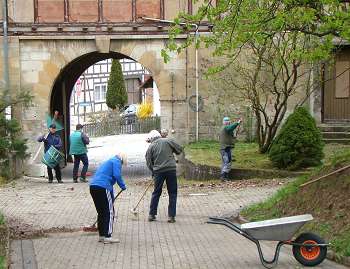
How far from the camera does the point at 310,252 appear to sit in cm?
779

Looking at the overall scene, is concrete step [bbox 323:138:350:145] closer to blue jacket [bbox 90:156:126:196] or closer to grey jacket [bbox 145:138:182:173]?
grey jacket [bbox 145:138:182:173]

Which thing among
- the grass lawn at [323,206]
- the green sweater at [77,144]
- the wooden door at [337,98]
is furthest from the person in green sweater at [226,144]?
the wooden door at [337,98]

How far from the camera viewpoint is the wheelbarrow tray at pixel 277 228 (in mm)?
7546

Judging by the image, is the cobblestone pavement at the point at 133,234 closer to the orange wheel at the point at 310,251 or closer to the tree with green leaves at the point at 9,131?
the orange wheel at the point at 310,251

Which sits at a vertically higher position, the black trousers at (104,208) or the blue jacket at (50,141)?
the blue jacket at (50,141)

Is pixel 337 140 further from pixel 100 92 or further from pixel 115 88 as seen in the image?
pixel 100 92

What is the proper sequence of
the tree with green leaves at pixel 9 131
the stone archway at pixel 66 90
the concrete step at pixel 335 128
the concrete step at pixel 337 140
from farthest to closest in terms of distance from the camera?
the stone archway at pixel 66 90 < the concrete step at pixel 335 128 < the concrete step at pixel 337 140 < the tree with green leaves at pixel 9 131

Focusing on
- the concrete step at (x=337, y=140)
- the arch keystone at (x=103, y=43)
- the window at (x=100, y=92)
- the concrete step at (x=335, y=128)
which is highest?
the arch keystone at (x=103, y=43)

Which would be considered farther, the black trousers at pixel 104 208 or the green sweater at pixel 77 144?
the green sweater at pixel 77 144

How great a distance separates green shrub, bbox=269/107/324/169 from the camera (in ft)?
53.1

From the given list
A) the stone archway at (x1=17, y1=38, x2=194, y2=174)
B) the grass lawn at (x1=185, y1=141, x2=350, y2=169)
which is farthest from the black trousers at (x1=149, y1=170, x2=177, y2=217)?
the stone archway at (x1=17, y1=38, x2=194, y2=174)

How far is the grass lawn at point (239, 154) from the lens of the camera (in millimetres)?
17922

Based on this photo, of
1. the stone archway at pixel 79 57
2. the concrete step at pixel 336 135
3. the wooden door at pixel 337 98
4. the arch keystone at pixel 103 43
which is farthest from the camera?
the wooden door at pixel 337 98

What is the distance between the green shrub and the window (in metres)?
46.7
